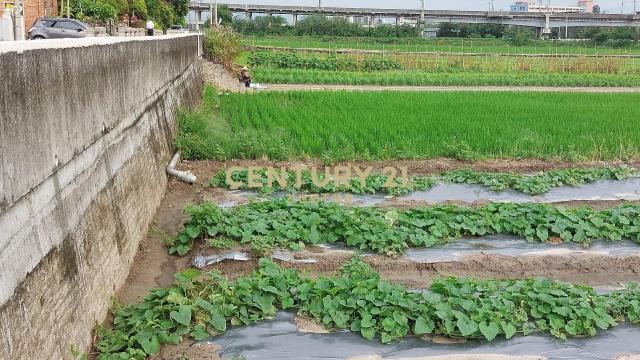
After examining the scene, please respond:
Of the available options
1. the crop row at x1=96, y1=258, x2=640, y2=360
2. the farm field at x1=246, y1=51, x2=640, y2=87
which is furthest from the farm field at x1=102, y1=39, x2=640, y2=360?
the farm field at x1=246, y1=51, x2=640, y2=87

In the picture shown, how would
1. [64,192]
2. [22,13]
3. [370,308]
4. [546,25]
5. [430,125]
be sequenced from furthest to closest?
[546,25]
[22,13]
[430,125]
[370,308]
[64,192]

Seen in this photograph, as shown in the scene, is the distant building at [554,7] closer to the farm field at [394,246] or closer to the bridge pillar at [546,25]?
the bridge pillar at [546,25]

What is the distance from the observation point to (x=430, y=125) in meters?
14.6

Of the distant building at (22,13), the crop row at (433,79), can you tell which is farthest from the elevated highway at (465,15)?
the distant building at (22,13)

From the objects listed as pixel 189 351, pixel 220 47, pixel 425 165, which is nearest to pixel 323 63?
pixel 220 47

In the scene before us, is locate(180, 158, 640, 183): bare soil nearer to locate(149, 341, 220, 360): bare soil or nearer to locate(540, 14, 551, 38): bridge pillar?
locate(149, 341, 220, 360): bare soil

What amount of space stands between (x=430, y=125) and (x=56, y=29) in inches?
403

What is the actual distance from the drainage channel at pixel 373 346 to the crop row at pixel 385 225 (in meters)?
1.73

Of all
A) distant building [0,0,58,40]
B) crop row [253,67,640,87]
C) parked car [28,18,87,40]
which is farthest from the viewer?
crop row [253,67,640,87]

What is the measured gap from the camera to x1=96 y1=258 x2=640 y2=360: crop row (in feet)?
16.4

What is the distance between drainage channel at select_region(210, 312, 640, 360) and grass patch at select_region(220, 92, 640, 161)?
254 inches

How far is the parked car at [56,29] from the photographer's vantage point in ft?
57.5

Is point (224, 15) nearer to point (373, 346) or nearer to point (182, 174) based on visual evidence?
point (182, 174)

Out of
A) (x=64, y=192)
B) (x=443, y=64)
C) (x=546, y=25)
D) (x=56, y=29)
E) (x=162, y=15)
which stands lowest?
(x=64, y=192)
